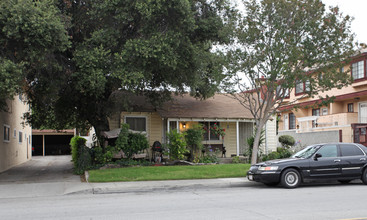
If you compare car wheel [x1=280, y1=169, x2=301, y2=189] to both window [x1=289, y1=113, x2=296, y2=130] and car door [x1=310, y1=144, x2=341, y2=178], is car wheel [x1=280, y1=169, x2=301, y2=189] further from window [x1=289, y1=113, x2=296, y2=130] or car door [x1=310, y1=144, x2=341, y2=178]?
window [x1=289, y1=113, x2=296, y2=130]

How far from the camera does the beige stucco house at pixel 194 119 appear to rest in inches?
837

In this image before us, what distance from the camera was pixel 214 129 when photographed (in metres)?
21.7

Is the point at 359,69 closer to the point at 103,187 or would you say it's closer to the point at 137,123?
the point at 137,123

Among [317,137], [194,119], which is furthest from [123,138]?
[317,137]

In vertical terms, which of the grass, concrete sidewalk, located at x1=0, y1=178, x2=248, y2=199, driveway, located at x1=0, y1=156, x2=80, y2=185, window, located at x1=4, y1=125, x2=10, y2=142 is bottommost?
driveway, located at x1=0, y1=156, x2=80, y2=185

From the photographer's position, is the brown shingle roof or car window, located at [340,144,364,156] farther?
the brown shingle roof

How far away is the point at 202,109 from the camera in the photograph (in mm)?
22516

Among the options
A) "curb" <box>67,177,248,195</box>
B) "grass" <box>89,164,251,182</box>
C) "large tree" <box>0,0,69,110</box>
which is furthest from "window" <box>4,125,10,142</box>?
"curb" <box>67,177,248,195</box>

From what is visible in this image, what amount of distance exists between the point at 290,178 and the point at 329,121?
17528mm

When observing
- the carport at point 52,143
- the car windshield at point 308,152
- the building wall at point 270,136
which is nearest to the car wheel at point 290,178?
the car windshield at point 308,152

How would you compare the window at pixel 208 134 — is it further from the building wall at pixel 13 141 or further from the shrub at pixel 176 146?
the building wall at pixel 13 141

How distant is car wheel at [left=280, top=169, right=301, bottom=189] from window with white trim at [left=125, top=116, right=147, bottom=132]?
36.7 feet

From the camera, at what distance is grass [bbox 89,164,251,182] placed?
14242 mm

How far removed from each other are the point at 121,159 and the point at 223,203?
397 inches
